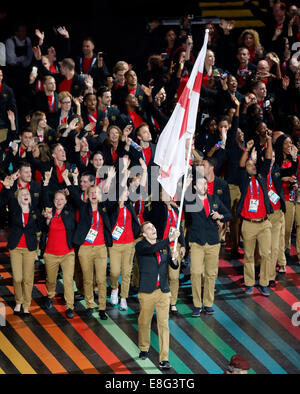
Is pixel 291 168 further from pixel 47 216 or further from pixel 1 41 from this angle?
pixel 1 41

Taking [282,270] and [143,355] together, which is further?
[282,270]

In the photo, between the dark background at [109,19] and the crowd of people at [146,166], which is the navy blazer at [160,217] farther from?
the dark background at [109,19]

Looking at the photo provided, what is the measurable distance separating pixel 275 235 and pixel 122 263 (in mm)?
2207

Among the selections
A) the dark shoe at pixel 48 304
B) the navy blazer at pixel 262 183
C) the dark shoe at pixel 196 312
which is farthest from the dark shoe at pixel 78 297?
the navy blazer at pixel 262 183

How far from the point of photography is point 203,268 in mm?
10523

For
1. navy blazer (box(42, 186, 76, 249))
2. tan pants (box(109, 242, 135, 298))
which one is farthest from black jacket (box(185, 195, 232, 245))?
navy blazer (box(42, 186, 76, 249))

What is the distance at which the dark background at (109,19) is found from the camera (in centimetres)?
1408

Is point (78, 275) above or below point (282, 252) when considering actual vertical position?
below

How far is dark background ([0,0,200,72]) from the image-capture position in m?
14.1

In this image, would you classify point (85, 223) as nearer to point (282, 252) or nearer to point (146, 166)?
point (146, 166)

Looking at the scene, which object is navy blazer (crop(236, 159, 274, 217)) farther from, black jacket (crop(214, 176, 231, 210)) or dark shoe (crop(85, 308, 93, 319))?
dark shoe (crop(85, 308, 93, 319))

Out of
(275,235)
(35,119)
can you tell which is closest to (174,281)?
(275,235)

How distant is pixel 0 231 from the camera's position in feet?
41.9

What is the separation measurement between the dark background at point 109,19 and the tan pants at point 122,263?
16.3 ft
